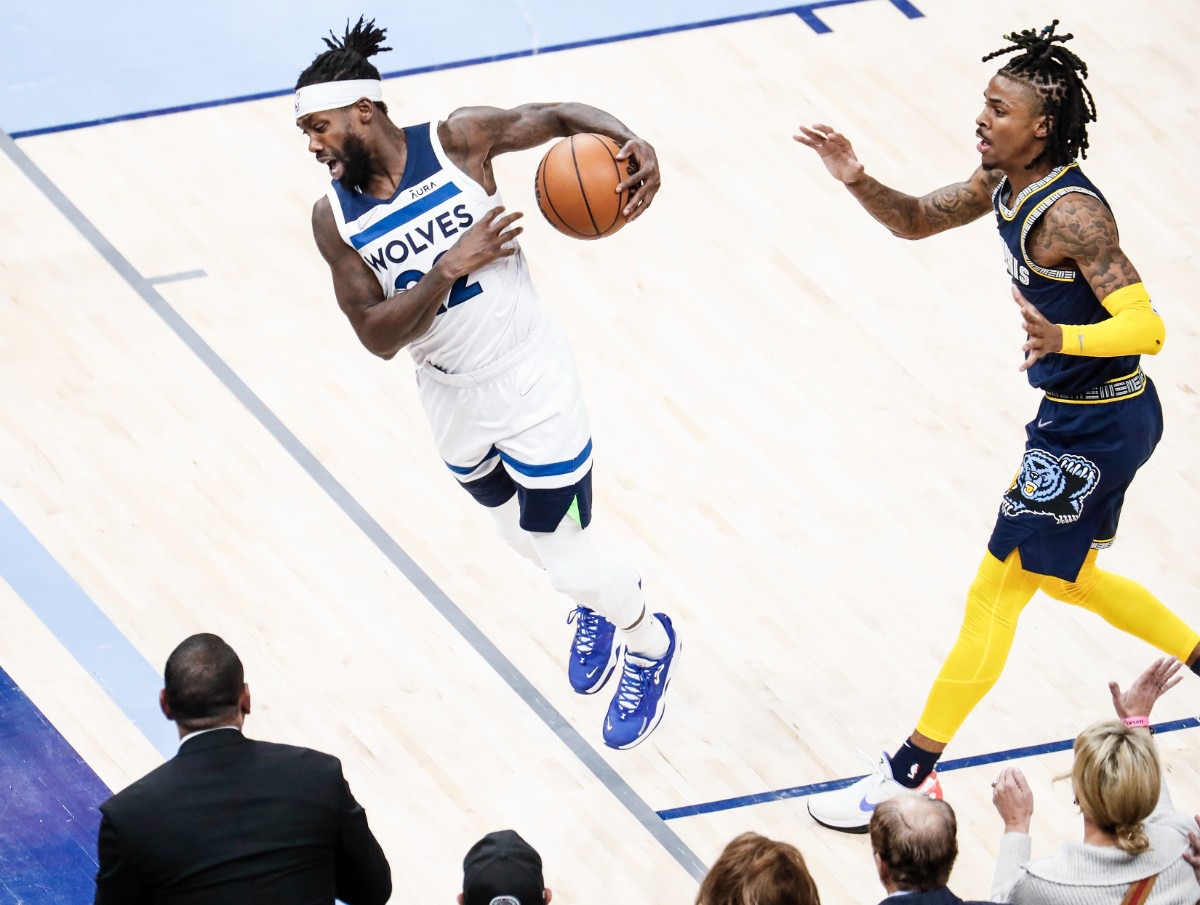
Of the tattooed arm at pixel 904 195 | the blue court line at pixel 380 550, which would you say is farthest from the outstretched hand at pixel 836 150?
the blue court line at pixel 380 550

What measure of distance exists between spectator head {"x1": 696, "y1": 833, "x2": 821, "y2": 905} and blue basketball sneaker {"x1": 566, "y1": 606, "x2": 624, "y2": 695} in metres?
2.34

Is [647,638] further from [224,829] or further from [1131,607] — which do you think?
[224,829]

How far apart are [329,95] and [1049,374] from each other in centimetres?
232

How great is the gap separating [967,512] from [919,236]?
61.9 inches

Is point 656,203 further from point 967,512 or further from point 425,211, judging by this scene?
point 425,211

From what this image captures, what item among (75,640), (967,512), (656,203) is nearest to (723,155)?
(656,203)

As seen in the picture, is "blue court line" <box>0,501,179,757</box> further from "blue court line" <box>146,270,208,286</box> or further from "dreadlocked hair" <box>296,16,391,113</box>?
"dreadlocked hair" <box>296,16,391,113</box>

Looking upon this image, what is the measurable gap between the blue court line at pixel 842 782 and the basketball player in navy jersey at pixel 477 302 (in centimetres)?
31

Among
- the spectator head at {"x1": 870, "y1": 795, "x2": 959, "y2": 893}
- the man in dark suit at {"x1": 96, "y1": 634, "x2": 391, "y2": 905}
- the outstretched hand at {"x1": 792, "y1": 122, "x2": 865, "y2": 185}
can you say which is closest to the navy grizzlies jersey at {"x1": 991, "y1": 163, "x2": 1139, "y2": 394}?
the outstretched hand at {"x1": 792, "y1": 122, "x2": 865, "y2": 185}

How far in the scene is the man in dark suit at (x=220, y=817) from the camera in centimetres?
365

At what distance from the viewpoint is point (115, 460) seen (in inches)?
282

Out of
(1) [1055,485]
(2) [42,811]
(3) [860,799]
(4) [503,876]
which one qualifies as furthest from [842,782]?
(2) [42,811]

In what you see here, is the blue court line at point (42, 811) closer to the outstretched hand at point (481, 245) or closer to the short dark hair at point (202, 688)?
the short dark hair at point (202, 688)

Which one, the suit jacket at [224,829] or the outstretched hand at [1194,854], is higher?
the suit jacket at [224,829]
